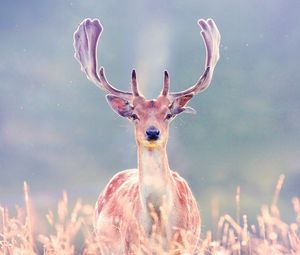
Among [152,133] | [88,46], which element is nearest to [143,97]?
[152,133]

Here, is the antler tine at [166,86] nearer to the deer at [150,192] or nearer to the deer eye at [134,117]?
the deer at [150,192]

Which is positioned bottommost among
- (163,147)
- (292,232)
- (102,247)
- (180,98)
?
(102,247)

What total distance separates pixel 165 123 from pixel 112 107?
1.97ft

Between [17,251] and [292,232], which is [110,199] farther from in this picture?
[292,232]

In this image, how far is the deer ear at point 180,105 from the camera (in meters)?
5.03

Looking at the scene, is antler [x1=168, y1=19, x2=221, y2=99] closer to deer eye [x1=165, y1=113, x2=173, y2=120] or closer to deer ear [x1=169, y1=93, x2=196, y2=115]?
deer ear [x1=169, y1=93, x2=196, y2=115]

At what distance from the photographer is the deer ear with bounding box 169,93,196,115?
5.03m

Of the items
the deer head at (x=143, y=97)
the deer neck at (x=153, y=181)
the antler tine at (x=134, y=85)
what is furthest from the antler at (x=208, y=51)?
the deer neck at (x=153, y=181)

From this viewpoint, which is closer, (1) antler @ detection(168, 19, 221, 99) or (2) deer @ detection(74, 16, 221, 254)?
(2) deer @ detection(74, 16, 221, 254)

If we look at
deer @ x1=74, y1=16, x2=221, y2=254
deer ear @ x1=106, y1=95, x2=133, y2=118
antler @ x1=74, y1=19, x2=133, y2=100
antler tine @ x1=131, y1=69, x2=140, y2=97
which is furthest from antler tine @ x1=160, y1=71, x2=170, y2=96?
antler @ x1=74, y1=19, x2=133, y2=100

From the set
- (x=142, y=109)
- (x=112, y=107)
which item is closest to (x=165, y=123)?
(x=142, y=109)

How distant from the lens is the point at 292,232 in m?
3.68

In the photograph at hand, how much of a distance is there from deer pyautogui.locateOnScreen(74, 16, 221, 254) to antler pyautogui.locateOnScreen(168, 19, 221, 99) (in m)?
0.01

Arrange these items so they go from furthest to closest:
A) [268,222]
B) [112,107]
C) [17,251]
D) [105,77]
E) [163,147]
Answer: [105,77] < [112,107] < [163,147] < [17,251] < [268,222]
